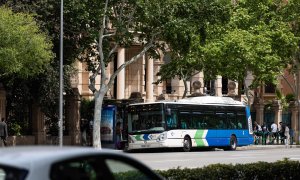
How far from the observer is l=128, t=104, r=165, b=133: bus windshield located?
36156 mm

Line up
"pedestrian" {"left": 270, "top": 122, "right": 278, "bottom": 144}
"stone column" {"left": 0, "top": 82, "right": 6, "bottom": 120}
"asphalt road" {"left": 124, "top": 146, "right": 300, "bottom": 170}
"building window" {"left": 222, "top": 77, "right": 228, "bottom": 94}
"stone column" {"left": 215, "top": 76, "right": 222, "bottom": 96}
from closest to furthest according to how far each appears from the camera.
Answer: "asphalt road" {"left": 124, "top": 146, "right": 300, "bottom": 170} < "stone column" {"left": 0, "top": 82, "right": 6, "bottom": 120} < "pedestrian" {"left": 270, "top": 122, "right": 278, "bottom": 144} < "stone column" {"left": 215, "top": 76, "right": 222, "bottom": 96} < "building window" {"left": 222, "top": 77, "right": 228, "bottom": 94}

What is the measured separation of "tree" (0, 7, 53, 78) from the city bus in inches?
256

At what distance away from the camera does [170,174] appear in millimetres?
12820

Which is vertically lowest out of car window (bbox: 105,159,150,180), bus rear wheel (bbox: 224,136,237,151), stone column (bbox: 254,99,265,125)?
bus rear wheel (bbox: 224,136,237,151)

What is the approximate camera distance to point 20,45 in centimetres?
3156

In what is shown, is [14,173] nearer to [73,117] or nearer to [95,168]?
[95,168]

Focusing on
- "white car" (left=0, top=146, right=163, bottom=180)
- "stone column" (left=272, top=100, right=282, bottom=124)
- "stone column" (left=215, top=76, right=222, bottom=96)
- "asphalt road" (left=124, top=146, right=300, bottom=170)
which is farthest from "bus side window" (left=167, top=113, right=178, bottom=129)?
"white car" (left=0, top=146, right=163, bottom=180)

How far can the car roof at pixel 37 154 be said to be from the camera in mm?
Result: 5707

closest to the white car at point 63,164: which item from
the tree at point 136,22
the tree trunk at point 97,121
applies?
the tree at point 136,22

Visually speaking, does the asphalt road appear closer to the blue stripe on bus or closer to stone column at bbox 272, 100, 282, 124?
the blue stripe on bus

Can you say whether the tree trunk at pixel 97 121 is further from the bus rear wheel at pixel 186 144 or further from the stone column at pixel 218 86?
the stone column at pixel 218 86

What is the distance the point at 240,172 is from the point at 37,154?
322 inches

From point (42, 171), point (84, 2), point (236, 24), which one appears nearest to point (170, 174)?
point (42, 171)

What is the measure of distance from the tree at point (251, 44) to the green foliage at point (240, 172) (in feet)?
94.9
